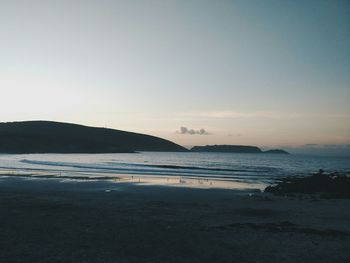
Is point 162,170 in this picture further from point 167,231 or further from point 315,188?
point 167,231

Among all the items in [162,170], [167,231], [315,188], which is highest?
[167,231]

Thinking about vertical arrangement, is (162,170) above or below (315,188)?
above

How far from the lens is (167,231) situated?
13109 mm

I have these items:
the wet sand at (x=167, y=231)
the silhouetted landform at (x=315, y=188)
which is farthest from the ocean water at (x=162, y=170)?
the wet sand at (x=167, y=231)

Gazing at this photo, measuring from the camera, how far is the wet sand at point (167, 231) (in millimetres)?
10133

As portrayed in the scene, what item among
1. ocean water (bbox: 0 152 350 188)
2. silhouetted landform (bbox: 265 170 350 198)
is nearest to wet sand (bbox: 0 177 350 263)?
silhouetted landform (bbox: 265 170 350 198)

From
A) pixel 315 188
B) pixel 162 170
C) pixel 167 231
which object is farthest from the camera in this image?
pixel 162 170

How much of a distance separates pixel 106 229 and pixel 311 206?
13.9m

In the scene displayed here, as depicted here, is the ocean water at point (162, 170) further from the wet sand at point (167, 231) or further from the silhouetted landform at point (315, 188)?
the wet sand at point (167, 231)

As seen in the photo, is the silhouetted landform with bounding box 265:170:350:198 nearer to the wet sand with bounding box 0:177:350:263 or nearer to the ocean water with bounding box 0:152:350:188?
the ocean water with bounding box 0:152:350:188

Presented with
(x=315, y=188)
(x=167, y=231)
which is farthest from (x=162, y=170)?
(x=167, y=231)

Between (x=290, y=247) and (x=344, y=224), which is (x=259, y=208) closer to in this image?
(x=344, y=224)

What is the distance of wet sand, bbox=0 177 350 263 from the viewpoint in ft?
33.2

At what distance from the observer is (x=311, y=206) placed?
→ 2141 cm
